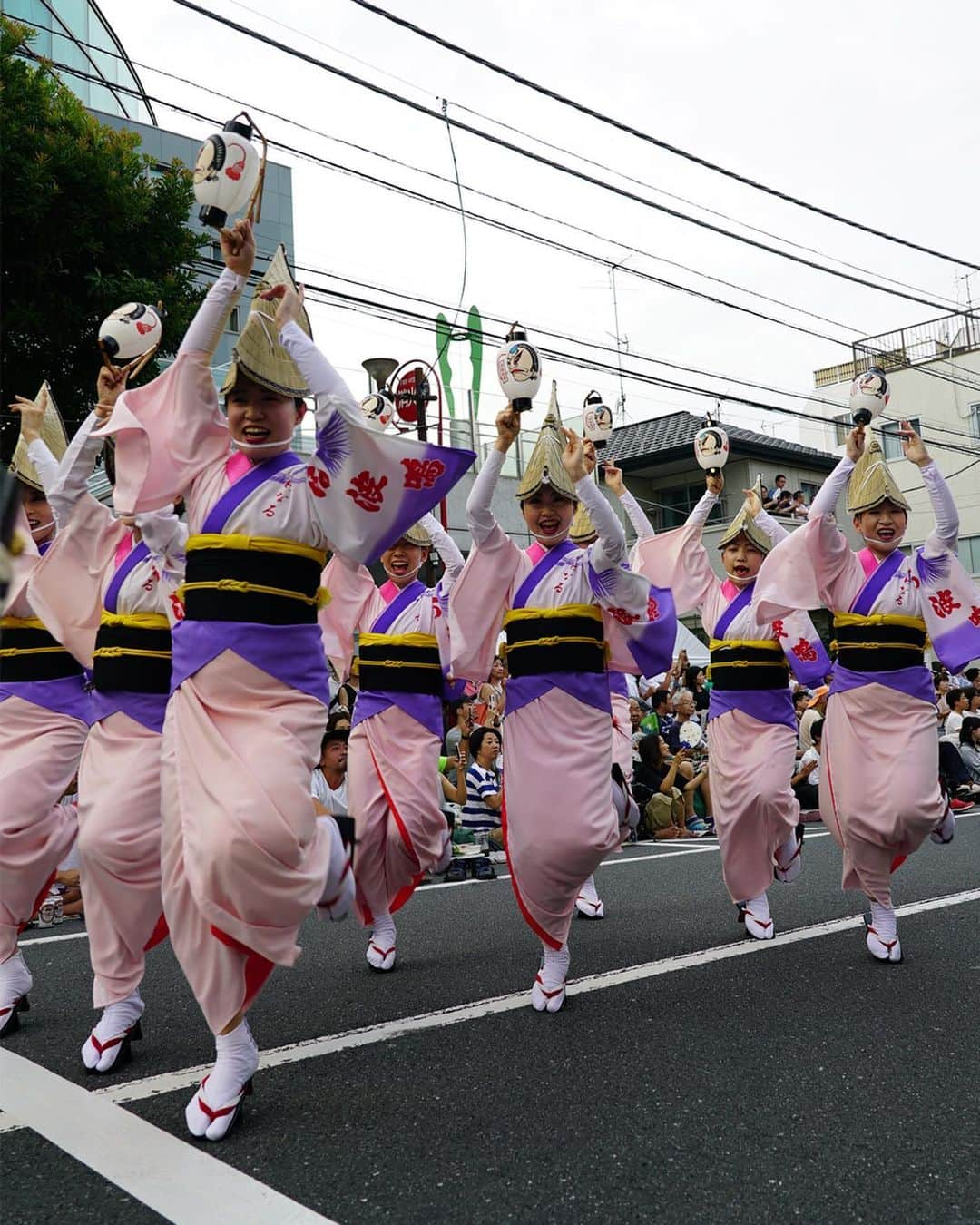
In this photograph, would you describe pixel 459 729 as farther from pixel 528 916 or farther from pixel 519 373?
pixel 519 373

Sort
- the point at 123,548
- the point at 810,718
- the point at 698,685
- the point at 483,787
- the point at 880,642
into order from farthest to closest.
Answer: the point at 698,685
the point at 810,718
the point at 483,787
the point at 880,642
the point at 123,548

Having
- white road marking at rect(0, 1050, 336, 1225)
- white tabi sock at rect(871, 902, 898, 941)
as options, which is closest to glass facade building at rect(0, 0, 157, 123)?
white tabi sock at rect(871, 902, 898, 941)

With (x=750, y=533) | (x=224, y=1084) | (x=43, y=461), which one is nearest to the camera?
(x=224, y=1084)

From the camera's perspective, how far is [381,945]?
197 inches

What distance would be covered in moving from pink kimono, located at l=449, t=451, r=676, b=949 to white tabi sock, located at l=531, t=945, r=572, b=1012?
0.29 feet

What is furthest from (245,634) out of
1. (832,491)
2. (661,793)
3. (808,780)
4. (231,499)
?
(808,780)

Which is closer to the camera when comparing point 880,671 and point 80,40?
point 880,671

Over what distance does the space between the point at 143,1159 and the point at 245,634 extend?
1.39 m

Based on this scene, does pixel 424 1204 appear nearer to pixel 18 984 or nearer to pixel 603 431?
pixel 18 984

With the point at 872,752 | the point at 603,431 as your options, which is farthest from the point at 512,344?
the point at 872,752

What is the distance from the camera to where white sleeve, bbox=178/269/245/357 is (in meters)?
3.38

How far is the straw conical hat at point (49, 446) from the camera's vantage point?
456cm

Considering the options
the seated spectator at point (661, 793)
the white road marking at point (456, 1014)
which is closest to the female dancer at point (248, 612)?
the white road marking at point (456, 1014)

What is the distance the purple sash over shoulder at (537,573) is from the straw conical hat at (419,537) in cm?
121
